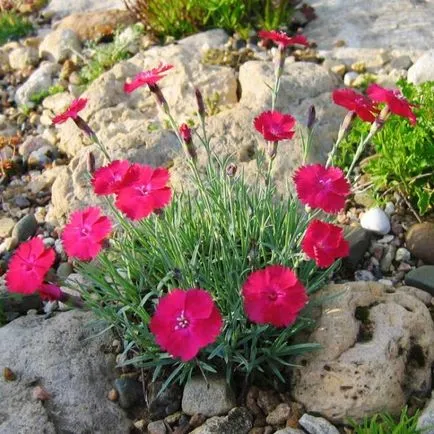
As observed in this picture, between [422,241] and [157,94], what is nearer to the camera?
[157,94]

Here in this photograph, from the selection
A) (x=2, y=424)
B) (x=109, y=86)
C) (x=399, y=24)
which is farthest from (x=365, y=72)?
(x=2, y=424)

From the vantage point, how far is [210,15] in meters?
4.85

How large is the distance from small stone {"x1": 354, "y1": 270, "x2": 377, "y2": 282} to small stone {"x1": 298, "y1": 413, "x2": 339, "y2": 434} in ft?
2.92

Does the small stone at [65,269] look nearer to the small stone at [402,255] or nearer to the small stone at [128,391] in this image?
the small stone at [128,391]

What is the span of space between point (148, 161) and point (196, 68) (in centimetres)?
98

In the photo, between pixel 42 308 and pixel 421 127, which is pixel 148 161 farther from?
pixel 421 127

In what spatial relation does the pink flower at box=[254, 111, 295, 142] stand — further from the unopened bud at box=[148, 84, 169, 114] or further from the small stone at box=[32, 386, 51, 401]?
the small stone at box=[32, 386, 51, 401]

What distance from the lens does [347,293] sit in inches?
102

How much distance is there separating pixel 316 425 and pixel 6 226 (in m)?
2.15

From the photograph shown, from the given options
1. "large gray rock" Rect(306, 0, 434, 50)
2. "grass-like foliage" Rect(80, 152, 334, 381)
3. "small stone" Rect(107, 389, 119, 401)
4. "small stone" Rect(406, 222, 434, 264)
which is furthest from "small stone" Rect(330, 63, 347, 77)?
"small stone" Rect(107, 389, 119, 401)

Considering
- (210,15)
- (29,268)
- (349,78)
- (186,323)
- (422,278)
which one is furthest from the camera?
(210,15)

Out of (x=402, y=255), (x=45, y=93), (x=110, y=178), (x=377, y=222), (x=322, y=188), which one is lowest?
(x=402, y=255)

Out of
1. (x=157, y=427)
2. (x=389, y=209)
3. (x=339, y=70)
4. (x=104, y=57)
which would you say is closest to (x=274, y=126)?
(x=157, y=427)

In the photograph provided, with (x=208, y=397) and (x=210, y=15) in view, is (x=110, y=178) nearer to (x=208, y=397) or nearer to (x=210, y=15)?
(x=208, y=397)
